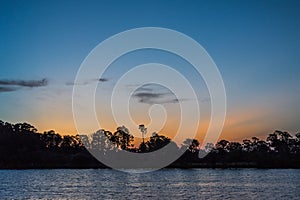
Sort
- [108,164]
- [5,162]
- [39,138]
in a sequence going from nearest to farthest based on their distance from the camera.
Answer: [5,162]
[108,164]
[39,138]

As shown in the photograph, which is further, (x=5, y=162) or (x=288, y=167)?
(x=5, y=162)

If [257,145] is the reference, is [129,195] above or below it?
below

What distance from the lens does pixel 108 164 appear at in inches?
6959

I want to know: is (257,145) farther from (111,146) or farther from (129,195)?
(129,195)

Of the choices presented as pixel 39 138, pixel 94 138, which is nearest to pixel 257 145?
pixel 94 138

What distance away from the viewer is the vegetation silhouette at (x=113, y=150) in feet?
526

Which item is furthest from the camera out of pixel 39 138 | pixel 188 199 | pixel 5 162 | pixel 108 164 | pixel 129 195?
pixel 39 138

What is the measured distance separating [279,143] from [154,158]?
195ft

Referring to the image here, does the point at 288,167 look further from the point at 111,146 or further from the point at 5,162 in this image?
the point at 5,162

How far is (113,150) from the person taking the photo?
195 m

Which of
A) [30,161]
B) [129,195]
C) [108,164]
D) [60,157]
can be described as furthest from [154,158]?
[129,195]

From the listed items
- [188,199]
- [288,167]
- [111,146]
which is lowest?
[188,199]

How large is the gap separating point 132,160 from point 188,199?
13471 cm

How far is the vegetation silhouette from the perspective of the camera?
526ft
